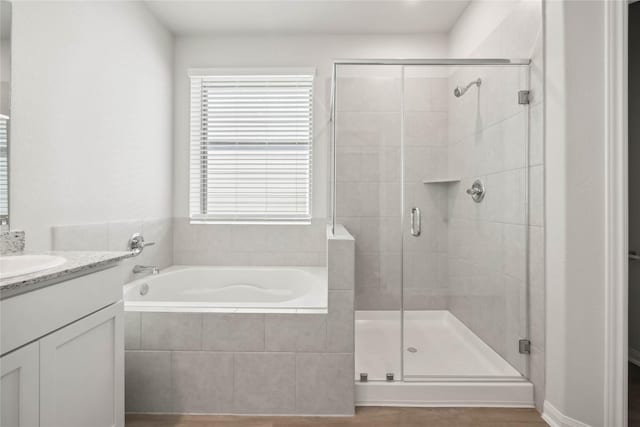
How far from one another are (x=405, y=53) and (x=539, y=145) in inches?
66.6

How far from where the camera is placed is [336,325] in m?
1.72

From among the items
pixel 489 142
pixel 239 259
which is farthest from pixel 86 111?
pixel 489 142

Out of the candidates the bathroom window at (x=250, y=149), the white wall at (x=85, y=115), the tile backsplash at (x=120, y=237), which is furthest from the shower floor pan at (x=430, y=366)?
the white wall at (x=85, y=115)

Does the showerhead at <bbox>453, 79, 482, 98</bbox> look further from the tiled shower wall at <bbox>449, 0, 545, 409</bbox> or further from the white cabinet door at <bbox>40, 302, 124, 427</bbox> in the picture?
the white cabinet door at <bbox>40, 302, 124, 427</bbox>

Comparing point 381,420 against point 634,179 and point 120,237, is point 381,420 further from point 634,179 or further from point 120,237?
point 634,179

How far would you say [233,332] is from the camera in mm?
1718

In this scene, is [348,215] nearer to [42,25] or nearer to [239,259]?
[239,259]

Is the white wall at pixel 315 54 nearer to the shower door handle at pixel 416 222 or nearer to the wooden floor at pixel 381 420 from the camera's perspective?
the shower door handle at pixel 416 222

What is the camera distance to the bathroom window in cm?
298

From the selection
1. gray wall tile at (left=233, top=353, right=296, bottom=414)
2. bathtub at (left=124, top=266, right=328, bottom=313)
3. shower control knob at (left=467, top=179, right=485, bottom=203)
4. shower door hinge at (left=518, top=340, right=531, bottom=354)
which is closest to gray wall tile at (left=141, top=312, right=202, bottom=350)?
gray wall tile at (left=233, top=353, right=296, bottom=414)

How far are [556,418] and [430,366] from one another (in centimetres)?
59

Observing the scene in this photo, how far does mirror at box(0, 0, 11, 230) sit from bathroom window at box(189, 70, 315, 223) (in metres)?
1.58

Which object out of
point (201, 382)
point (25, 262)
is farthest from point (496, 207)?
point (25, 262)

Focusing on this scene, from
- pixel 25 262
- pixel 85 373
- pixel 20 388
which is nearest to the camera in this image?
pixel 20 388
